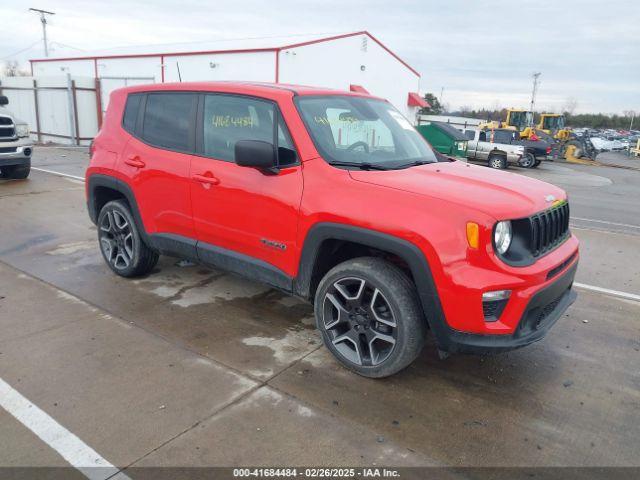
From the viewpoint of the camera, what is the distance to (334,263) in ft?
12.0

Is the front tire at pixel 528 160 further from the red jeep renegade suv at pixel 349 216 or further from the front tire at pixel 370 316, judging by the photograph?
the front tire at pixel 370 316

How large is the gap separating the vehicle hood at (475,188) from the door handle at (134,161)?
2196mm

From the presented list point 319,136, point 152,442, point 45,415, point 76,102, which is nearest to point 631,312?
point 319,136

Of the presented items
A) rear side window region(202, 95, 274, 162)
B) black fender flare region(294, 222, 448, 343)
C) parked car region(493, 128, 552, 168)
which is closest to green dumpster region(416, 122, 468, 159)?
parked car region(493, 128, 552, 168)

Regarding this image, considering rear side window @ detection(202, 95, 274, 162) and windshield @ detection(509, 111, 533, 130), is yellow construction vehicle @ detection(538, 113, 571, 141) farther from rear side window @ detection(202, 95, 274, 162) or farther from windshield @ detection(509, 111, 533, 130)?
rear side window @ detection(202, 95, 274, 162)

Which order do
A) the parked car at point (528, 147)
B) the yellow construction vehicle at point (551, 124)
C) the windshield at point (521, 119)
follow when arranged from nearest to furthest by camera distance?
the parked car at point (528, 147), the windshield at point (521, 119), the yellow construction vehicle at point (551, 124)

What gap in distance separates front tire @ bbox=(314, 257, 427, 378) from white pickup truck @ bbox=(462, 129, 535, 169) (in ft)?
65.7

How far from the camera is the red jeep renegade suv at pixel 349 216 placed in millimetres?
2891

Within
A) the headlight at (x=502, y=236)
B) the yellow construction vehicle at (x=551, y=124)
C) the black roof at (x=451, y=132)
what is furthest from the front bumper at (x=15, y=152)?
the yellow construction vehicle at (x=551, y=124)

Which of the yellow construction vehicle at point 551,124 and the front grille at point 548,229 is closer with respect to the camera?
the front grille at point 548,229

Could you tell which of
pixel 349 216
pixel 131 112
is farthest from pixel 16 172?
pixel 349 216

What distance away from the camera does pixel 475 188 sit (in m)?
3.19

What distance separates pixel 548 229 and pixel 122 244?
3.93m

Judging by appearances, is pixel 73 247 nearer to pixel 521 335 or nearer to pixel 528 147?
pixel 521 335
